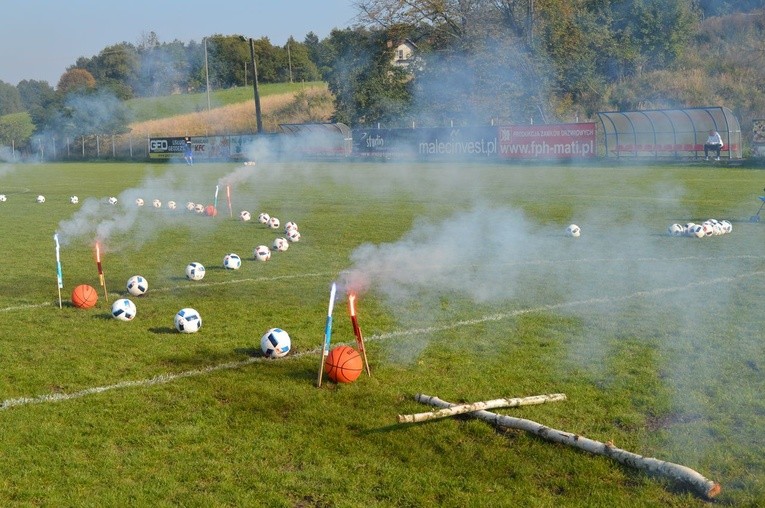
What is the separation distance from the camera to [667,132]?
45.1m

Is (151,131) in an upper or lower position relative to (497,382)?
upper

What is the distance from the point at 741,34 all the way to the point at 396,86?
19.3m

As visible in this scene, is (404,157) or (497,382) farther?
(404,157)

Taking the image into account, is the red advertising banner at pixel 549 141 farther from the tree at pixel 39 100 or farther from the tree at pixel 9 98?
the tree at pixel 9 98

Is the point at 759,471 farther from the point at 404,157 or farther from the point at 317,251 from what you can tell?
the point at 404,157

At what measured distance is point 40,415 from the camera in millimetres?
7488

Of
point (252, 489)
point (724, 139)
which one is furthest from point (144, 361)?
point (724, 139)

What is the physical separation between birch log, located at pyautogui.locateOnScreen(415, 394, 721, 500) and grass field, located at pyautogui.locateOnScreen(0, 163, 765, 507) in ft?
0.25

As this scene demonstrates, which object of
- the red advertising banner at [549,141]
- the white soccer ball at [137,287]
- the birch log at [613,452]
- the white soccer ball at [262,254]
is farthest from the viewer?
the red advertising banner at [549,141]

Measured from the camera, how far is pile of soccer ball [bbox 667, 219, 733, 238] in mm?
18094

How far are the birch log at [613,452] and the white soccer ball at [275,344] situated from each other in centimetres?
229

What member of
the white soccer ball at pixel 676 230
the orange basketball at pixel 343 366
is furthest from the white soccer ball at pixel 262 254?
the white soccer ball at pixel 676 230

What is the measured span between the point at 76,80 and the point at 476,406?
27.5m

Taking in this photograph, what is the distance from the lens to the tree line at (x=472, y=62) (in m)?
7.97
